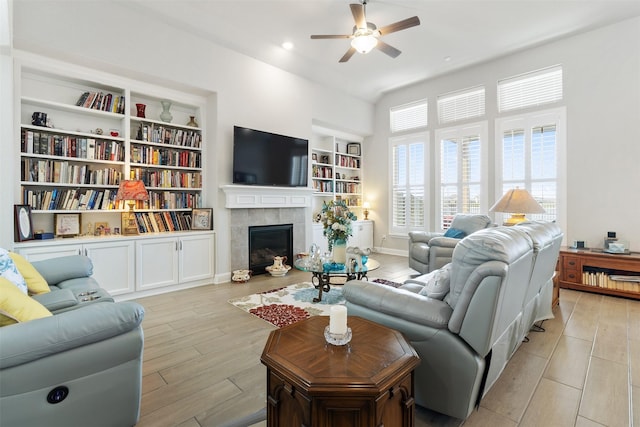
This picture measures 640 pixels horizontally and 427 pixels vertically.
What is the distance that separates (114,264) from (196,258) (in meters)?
0.97

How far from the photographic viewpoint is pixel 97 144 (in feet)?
12.1

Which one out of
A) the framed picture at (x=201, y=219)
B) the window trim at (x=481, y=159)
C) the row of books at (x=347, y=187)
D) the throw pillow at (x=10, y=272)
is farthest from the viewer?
the row of books at (x=347, y=187)

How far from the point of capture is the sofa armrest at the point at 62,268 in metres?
2.47

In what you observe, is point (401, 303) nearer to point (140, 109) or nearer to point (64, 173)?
point (64, 173)

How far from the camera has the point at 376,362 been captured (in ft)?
3.83

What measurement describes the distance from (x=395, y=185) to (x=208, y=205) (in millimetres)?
4065

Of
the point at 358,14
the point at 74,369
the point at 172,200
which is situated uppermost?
the point at 358,14

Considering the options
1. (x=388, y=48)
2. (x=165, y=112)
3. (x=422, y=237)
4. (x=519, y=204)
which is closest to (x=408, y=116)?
(x=388, y=48)

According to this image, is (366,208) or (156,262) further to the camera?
(366,208)

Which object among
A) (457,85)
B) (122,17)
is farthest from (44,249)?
(457,85)

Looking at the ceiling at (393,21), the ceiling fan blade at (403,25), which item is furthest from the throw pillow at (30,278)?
the ceiling fan blade at (403,25)

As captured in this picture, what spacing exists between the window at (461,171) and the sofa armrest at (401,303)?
14.6ft

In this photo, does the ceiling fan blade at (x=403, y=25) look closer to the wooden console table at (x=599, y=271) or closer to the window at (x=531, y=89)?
the window at (x=531, y=89)

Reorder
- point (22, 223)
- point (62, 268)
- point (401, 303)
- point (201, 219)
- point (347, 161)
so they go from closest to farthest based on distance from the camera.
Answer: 1. point (401, 303)
2. point (62, 268)
3. point (22, 223)
4. point (201, 219)
5. point (347, 161)
